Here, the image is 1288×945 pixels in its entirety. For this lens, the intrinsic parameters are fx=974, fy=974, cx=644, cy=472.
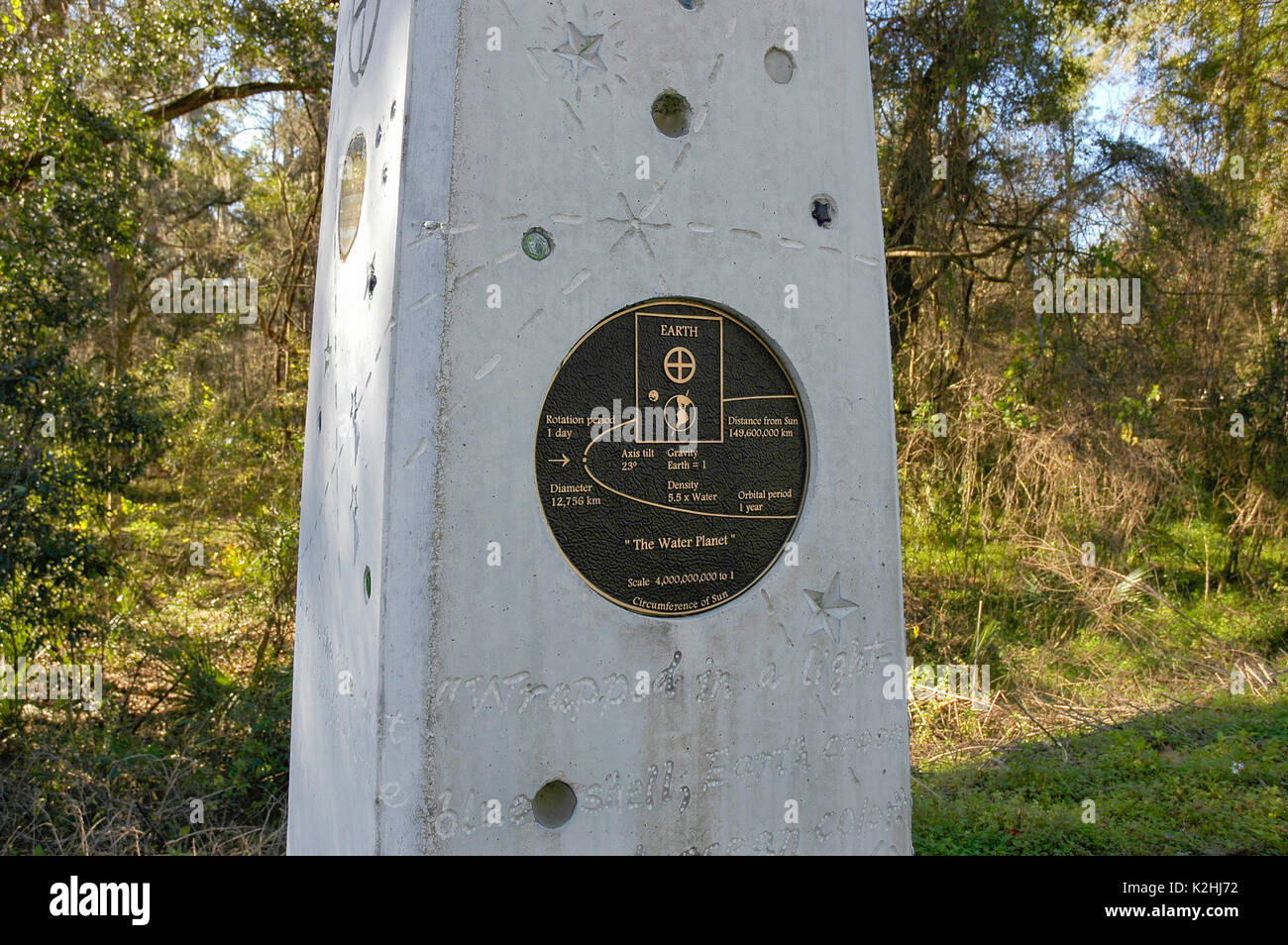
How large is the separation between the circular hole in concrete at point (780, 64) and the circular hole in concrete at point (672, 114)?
16.4 inches

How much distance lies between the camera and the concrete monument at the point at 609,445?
3.12m

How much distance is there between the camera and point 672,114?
357 centimetres

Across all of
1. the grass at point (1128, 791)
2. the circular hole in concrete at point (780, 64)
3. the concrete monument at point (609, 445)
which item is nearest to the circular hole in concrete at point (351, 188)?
the concrete monument at point (609, 445)

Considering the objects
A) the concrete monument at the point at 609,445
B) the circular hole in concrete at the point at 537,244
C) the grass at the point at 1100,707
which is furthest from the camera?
the grass at the point at 1100,707

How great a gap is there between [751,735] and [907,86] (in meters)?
7.69

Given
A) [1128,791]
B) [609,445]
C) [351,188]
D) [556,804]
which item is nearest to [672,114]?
[609,445]

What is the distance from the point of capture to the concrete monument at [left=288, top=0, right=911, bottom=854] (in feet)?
10.2

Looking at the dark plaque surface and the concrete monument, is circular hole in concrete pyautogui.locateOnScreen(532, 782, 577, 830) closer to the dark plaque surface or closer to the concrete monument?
the concrete monument

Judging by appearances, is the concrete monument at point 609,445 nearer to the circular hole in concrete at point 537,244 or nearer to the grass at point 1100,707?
the circular hole in concrete at point 537,244

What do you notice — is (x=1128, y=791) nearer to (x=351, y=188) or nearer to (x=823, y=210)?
(x=823, y=210)

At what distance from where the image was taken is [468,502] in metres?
3.13

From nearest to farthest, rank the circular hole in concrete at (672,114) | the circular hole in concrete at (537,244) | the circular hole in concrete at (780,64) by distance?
the circular hole in concrete at (537,244), the circular hole in concrete at (672,114), the circular hole in concrete at (780,64)

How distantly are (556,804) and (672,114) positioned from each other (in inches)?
97.8

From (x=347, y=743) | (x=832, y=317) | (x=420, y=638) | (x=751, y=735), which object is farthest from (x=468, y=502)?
(x=832, y=317)
